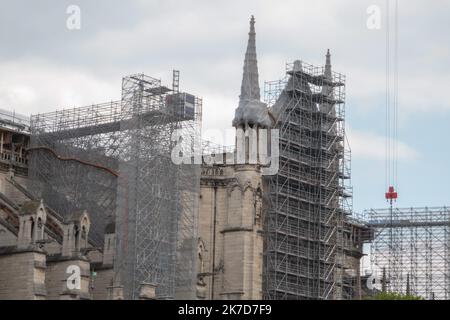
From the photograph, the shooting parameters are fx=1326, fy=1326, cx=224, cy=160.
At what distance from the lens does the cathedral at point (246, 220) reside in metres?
65.9

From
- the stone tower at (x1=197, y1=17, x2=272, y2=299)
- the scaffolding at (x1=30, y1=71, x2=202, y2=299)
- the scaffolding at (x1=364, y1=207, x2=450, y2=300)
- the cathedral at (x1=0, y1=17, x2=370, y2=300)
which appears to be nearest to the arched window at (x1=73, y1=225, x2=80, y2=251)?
the cathedral at (x1=0, y1=17, x2=370, y2=300)

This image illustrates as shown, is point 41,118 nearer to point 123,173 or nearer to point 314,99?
point 123,173

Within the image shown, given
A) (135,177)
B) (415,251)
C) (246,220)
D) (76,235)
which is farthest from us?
(415,251)

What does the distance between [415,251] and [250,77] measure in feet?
83.4

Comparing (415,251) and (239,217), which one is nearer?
(239,217)

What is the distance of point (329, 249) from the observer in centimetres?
8125

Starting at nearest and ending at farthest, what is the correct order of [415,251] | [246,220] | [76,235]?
[76,235] < [246,220] < [415,251]

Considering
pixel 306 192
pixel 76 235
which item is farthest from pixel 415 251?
pixel 76 235

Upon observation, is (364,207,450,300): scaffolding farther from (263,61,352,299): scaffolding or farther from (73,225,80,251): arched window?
(73,225,80,251): arched window

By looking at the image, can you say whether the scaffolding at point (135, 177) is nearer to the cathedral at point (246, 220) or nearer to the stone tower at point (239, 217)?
the cathedral at point (246, 220)

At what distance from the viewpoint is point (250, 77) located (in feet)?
244

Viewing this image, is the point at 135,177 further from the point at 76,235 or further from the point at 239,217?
the point at 239,217

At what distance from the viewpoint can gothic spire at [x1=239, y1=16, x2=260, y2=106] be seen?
7425 cm
